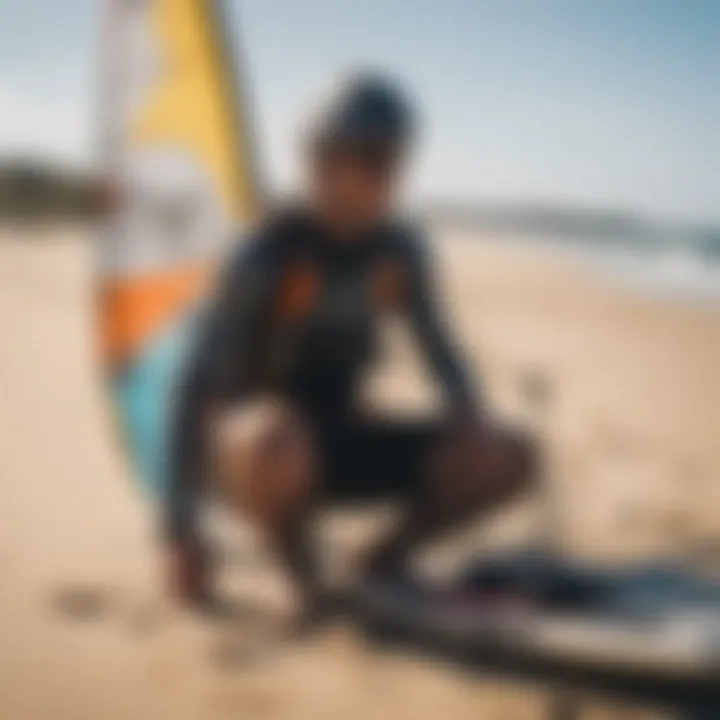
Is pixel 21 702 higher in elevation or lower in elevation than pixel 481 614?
lower

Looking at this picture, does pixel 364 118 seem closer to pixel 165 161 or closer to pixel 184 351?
pixel 184 351

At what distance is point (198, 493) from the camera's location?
1.03 m

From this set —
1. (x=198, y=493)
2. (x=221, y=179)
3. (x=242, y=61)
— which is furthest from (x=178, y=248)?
(x=198, y=493)

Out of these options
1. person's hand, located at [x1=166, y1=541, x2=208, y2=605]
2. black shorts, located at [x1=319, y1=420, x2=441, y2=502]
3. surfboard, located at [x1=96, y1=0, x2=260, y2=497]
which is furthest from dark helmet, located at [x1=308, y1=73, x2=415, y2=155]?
person's hand, located at [x1=166, y1=541, x2=208, y2=605]

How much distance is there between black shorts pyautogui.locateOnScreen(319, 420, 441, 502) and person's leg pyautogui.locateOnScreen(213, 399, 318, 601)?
0.03 m

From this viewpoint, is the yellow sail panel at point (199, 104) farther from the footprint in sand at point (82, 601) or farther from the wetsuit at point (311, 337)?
the footprint in sand at point (82, 601)

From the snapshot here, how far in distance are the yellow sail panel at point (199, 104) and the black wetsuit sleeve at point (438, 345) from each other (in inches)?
9.1

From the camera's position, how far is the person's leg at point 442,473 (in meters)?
1.07

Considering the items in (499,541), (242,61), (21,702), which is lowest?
(21,702)

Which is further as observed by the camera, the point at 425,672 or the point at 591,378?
the point at 591,378

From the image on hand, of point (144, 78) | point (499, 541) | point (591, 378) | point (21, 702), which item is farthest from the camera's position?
point (591, 378)

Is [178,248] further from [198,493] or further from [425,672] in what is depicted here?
[425,672]

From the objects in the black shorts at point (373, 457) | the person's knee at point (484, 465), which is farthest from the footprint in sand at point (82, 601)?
the person's knee at point (484, 465)

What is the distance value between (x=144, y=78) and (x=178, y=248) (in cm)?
24
